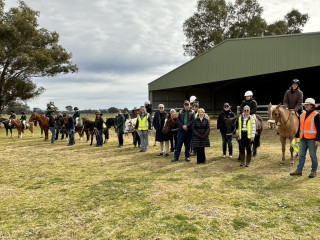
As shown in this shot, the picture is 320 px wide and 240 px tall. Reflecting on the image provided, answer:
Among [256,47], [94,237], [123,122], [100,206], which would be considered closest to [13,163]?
[123,122]

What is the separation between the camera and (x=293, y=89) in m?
8.23

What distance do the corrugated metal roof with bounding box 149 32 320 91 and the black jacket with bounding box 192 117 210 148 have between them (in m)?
12.5

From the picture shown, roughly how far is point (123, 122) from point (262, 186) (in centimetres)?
808

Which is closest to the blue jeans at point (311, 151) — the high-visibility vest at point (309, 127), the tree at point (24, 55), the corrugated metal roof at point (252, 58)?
the high-visibility vest at point (309, 127)

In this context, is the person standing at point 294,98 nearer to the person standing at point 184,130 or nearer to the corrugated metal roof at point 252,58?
the person standing at point 184,130

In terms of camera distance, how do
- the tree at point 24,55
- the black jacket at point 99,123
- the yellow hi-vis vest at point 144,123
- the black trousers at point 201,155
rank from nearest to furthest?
1. the black trousers at point 201,155
2. the yellow hi-vis vest at point 144,123
3. the black jacket at point 99,123
4. the tree at point 24,55

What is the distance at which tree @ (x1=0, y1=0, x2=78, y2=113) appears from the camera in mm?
25031

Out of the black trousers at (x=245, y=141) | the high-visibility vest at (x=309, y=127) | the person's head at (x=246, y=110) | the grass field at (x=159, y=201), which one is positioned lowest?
the grass field at (x=159, y=201)

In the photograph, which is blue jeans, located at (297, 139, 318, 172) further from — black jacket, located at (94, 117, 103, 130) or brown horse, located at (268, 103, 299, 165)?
black jacket, located at (94, 117, 103, 130)

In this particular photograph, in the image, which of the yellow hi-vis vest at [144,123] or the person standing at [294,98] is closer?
the person standing at [294,98]

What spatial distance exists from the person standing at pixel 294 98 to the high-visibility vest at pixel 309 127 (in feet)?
6.12

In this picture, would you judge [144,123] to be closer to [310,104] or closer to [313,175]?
[310,104]

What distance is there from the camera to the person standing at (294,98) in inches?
317

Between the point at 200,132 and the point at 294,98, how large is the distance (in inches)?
137
